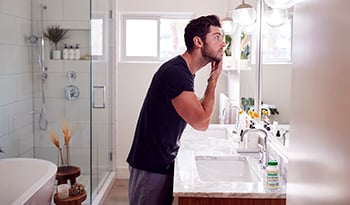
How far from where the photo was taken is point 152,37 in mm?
4773

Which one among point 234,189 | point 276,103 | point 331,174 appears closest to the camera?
point 331,174

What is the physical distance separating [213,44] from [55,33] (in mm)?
2821

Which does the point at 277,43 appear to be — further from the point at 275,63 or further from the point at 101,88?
the point at 101,88

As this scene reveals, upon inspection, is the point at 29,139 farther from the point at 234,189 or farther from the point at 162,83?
the point at 234,189

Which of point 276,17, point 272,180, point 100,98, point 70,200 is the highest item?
point 276,17

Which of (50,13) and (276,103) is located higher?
(50,13)

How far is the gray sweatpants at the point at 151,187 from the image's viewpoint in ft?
6.63

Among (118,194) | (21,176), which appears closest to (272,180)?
(21,176)

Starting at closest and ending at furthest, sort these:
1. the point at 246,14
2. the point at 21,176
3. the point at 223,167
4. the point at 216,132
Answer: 1. the point at 223,167
2. the point at 21,176
3. the point at 246,14
4. the point at 216,132

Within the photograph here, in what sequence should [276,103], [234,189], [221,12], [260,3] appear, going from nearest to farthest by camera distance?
[234,189], [276,103], [260,3], [221,12]

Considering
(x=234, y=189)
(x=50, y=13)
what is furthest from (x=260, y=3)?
(x=50, y=13)

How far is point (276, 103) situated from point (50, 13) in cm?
292

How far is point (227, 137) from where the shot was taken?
318 centimetres

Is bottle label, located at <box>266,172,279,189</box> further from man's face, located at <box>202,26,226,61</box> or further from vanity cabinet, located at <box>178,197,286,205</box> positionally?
man's face, located at <box>202,26,226,61</box>
